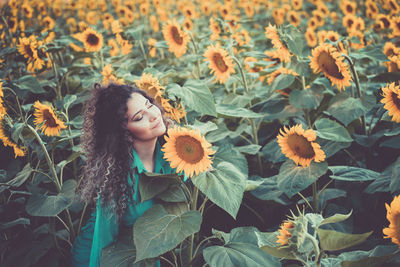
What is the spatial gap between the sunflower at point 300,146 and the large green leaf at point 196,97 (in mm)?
384

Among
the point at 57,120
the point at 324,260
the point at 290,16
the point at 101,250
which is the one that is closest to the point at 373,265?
the point at 324,260

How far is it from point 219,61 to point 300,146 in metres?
0.85

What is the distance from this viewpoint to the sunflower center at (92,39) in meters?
2.97

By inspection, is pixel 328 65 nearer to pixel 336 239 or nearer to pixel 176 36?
pixel 176 36

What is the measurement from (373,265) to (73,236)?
5.10ft

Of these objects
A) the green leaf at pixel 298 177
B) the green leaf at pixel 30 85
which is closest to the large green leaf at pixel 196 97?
the green leaf at pixel 298 177

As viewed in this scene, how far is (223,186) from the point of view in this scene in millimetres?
1362

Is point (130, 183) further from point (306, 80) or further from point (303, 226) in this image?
point (306, 80)

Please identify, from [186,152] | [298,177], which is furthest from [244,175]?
[186,152]

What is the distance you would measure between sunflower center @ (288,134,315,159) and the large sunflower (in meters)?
1.31

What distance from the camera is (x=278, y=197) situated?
1.94 meters

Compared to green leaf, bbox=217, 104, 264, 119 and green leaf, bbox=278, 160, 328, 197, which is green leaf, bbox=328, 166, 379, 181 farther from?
green leaf, bbox=217, 104, 264, 119

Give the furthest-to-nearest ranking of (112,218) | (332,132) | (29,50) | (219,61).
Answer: (29,50), (219,61), (332,132), (112,218)

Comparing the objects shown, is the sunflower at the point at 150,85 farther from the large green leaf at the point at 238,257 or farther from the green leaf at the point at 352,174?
the green leaf at the point at 352,174
